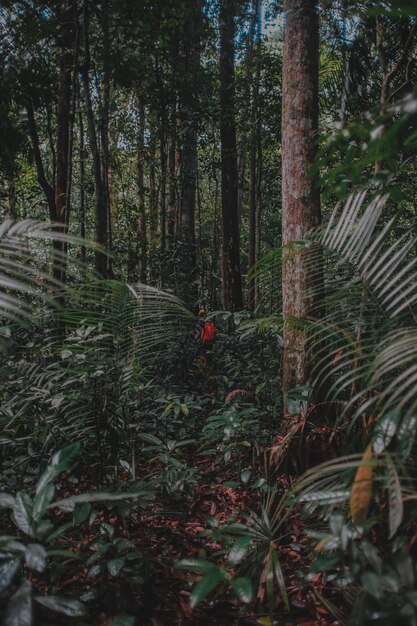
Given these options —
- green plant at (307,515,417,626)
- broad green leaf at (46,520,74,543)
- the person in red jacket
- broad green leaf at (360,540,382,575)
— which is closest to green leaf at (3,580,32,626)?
broad green leaf at (46,520,74,543)

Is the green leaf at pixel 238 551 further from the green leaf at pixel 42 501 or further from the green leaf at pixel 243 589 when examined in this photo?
the green leaf at pixel 42 501

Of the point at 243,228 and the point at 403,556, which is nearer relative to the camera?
the point at 403,556

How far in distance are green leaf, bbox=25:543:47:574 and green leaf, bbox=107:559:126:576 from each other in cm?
42

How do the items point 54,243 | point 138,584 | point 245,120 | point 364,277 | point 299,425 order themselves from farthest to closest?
point 245,120 → point 54,243 → point 299,425 → point 364,277 → point 138,584

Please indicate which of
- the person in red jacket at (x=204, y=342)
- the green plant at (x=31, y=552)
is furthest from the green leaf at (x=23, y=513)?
the person in red jacket at (x=204, y=342)

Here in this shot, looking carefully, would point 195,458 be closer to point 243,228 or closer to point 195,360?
point 195,360

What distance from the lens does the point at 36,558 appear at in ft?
3.95

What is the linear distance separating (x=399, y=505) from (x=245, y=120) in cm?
696

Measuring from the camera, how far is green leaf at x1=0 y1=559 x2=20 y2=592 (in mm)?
1183

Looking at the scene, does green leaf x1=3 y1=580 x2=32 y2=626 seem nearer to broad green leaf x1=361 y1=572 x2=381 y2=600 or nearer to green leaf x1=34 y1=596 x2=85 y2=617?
green leaf x1=34 y1=596 x2=85 y2=617

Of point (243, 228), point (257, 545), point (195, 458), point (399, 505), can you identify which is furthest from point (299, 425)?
point (243, 228)

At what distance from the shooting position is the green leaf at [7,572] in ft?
3.88

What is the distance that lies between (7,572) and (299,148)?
2.49m

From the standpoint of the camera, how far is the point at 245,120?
281 inches
